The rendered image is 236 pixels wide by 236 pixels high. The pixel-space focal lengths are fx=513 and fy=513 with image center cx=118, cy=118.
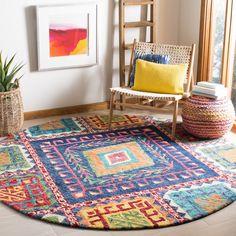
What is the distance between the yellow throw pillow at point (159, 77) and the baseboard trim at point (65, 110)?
60cm

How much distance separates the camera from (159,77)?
4.45 metres

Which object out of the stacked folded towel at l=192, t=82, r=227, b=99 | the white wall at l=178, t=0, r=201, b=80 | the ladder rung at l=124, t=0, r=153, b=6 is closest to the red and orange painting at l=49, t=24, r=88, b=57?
the ladder rung at l=124, t=0, r=153, b=6

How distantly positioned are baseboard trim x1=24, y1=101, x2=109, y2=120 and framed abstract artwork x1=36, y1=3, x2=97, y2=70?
42cm

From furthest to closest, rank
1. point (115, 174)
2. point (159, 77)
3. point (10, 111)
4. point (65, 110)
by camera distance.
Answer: point (65, 110)
point (159, 77)
point (10, 111)
point (115, 174)

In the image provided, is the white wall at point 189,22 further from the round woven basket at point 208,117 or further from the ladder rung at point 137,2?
the round woven basket at point 208,117

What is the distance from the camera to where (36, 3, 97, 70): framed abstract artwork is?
177 inches

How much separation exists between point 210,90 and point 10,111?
1.67 m

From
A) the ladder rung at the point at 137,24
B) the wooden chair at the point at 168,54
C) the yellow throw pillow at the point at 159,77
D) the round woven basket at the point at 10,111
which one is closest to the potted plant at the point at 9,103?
the round woven basket at the point at 10,111

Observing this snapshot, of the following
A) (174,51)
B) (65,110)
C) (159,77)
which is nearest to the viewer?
(159,77)

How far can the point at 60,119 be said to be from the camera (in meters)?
4.76

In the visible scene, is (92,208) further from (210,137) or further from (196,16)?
(196,16)

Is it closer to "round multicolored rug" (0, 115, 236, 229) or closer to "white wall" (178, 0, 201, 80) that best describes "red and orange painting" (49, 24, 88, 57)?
"round multicolored rug" (0, 115, 236, 229)

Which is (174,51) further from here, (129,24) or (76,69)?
(76,69)

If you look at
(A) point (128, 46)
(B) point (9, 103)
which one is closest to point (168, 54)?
(A) point (128, 46)
